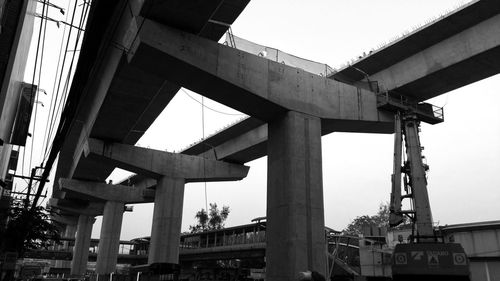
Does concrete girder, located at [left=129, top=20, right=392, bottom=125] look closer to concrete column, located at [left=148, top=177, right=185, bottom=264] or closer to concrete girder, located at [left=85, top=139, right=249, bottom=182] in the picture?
concrete girder, located at [left=85, top=139, right=249, bottom=182]

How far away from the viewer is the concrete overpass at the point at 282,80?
16.6 metres

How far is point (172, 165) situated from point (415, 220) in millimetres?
23068

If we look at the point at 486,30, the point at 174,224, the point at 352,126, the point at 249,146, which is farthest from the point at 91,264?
the point at 486,30

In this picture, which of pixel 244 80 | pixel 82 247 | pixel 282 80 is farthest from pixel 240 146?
pixel 82 247

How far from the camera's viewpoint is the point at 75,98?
12.9 m

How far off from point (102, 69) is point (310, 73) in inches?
433

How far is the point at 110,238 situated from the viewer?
47.8 m

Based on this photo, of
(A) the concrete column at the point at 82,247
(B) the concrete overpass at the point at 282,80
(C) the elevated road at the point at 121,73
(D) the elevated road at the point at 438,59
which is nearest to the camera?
(C) the elevated road at the point at 121,73

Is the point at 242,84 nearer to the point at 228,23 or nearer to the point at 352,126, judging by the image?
the point at 228,23

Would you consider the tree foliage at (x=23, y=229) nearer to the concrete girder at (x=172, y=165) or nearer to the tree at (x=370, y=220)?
the concrete girder at (x=172, y=165)

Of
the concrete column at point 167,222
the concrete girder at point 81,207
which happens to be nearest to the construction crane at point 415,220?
the concrete column at point 167,222

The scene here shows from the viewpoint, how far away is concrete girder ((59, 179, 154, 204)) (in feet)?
143

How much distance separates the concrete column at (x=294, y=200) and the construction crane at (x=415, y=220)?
3374mm

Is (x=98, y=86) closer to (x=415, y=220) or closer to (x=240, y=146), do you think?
(x=240, y=146)
